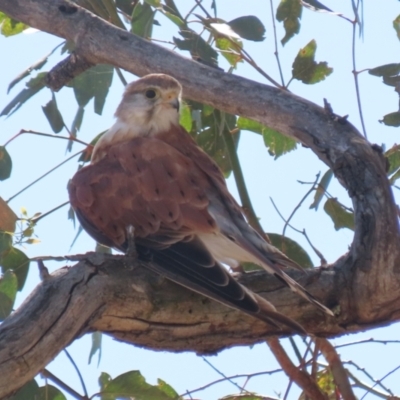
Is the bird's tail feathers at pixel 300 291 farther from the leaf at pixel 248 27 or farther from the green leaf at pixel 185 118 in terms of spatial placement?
the green leaf at pixel 185 118

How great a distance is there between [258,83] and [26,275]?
1.07 meters

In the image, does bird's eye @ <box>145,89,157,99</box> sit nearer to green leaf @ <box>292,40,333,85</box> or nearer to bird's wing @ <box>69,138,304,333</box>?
bird's wing @ <box>69,138,304,333</box>

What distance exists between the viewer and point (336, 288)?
291 centimetres

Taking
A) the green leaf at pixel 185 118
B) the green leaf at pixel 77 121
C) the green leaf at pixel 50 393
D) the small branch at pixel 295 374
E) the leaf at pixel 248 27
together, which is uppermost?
the green leaf at pixel 185 118

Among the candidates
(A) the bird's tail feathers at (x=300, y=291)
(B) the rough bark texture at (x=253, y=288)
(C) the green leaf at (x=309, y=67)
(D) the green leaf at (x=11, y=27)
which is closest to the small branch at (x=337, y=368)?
(B) the rough bark texture at (x=253, y=288)

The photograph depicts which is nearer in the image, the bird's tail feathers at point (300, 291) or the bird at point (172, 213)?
the bird's tail feathers at point (300, 291)

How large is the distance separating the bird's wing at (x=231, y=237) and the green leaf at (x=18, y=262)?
613 mm

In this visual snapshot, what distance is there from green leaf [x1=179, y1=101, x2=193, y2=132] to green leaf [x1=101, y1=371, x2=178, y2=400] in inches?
58.0

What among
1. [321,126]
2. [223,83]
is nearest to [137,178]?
[223,83]

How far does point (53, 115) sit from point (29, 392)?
119cm

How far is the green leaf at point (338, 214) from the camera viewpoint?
137 inches

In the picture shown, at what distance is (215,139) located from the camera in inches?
149

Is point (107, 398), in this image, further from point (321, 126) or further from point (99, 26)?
point (99, 26)

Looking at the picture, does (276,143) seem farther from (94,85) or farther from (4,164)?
(4,164)
